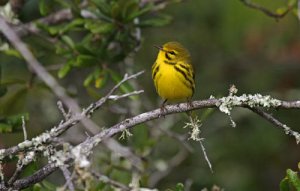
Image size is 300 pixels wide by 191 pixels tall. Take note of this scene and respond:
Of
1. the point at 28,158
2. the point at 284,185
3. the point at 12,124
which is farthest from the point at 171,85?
the point at 28,158

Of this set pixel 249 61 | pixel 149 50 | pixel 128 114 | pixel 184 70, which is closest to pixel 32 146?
pixel 184 70

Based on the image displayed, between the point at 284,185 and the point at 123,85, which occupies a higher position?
the point at 123,85

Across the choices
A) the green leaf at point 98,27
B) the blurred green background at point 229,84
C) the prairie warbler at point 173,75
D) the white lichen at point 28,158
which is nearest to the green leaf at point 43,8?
the green leaf at point 98,27

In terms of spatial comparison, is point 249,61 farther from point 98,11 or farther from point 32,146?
point 32,146

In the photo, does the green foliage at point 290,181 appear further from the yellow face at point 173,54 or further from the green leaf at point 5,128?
the green leaf at point 5,128

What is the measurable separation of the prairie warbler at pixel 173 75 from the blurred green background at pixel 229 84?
207 cm

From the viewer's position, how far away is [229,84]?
768 centimetres

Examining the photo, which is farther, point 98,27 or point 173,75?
point 98,27

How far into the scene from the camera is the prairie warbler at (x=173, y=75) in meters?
4.77

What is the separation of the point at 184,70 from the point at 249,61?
3.50 m

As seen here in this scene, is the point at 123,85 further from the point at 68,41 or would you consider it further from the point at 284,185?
the point at 284,185

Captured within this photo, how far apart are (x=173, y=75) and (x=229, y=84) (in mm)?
2938

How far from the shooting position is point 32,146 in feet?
10.6

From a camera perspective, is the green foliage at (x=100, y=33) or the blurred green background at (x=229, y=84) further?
the blurred green background at (x=229, y=84)
